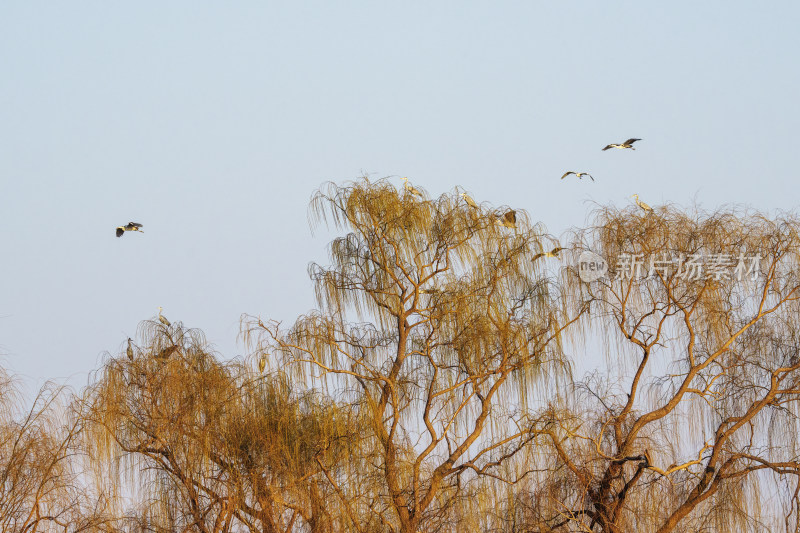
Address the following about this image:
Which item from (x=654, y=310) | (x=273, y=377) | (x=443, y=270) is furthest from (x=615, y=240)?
(x=273, y=377)

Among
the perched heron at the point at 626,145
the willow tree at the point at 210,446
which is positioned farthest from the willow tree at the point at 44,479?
the perched heron at the point at 626,145

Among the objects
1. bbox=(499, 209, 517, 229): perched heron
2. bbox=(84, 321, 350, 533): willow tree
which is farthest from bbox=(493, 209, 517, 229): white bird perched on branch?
bbox=(84, 321, 350, 533): willow tree

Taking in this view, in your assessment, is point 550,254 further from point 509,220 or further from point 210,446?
point 210,446

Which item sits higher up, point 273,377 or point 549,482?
point 273,377

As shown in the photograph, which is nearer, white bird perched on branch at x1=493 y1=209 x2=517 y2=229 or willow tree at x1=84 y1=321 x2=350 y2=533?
willow tree at x1=84 y1=321 x2=350 y2=533

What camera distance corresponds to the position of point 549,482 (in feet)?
40.2

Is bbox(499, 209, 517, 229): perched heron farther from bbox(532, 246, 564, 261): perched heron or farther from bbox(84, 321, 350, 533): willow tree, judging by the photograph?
bbox(84, 321, 350, 533): willow tree

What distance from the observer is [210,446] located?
12.2 meters

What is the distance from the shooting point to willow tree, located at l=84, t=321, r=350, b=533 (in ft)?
39.4

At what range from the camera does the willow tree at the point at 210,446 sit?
12.0 metres

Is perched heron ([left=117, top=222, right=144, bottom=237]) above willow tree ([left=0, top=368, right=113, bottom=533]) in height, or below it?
above

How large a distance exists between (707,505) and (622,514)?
37.3 inches

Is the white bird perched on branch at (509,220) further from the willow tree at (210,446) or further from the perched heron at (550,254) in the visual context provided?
the willow tree at (210,446)

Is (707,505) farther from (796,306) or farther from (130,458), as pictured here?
(130,458)
